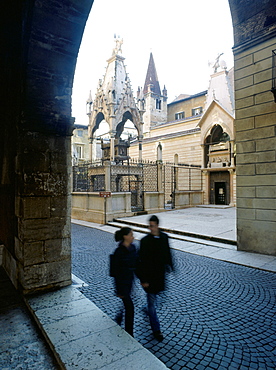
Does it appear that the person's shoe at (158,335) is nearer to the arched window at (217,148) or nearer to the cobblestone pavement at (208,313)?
the cobblestone pavement at (208,313)

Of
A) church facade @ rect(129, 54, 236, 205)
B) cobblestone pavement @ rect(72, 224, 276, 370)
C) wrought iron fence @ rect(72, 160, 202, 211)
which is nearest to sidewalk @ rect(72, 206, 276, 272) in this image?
cobblestone pavement @ rect(72, 224, 276, 370)

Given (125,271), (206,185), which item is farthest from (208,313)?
(206,185)

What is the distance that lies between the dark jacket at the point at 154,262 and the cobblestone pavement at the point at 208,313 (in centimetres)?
66

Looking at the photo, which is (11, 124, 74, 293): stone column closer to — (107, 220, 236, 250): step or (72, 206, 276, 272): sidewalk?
(72, 206, 276, 272): sidewalk

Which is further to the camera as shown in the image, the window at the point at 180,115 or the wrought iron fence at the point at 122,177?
the window at the point at 180,115

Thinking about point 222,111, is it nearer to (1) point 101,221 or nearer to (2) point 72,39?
(1) point 101,221

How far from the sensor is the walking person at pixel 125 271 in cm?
290

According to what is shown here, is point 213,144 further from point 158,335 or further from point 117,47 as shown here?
point 158,335

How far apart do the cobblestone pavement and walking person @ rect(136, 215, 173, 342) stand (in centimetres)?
31

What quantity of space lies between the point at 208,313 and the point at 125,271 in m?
1.61

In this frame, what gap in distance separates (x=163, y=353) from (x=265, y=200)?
523 centimetres

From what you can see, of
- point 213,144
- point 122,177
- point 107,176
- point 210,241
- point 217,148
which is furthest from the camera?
point 213,144

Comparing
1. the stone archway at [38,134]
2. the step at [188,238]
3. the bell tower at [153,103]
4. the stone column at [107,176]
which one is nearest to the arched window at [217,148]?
the stone column at [107,176]

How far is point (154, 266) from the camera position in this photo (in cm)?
306
